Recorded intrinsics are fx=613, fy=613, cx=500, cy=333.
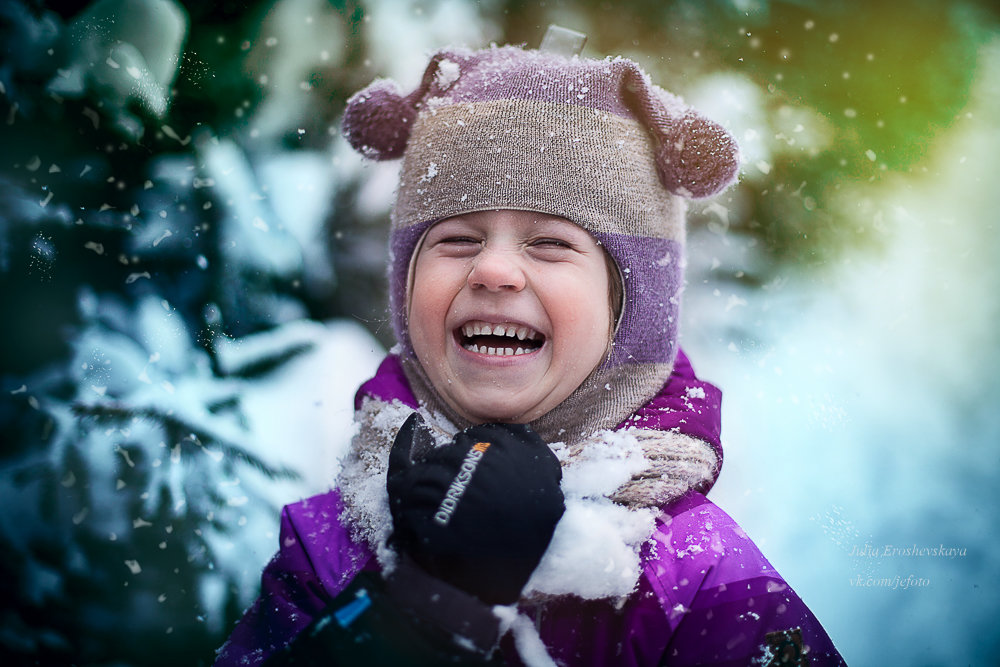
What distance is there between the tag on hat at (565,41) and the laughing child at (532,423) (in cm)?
6

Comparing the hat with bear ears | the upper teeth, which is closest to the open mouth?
the upper teeth

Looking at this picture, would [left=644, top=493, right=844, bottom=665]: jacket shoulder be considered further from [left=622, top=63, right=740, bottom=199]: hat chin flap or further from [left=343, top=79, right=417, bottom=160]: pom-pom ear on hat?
[left=343, top=79, right=417, bottom=160]: pom-pom ear on hat

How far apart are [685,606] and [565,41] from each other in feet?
3.08

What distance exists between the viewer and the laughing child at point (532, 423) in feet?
2.34

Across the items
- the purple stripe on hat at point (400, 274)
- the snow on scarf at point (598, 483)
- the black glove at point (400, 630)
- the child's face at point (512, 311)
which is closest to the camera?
the black glove at point (400, 630)

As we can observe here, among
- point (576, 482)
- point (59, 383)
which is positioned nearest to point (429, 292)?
point (576, 482)

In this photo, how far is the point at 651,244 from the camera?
3.21 feet

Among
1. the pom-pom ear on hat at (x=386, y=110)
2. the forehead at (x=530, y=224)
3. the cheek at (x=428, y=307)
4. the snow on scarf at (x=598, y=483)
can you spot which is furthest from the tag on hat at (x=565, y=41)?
the snow on scarf at (x=598, y=483)

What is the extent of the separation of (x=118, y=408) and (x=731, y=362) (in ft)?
4.11

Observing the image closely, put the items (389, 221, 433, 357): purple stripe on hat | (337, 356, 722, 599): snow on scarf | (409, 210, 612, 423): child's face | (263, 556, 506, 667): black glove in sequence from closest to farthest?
(263, 556, 506, 667): black glove, (337, 356, 722, 599): snow on scarf, (409, 210, 612, 423): child's face, (389, 221, 433, 357): purple stripe on hat

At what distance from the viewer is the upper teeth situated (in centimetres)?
91

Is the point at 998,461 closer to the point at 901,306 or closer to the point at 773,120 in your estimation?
the point at 901,306

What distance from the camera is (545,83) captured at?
0.99 metres

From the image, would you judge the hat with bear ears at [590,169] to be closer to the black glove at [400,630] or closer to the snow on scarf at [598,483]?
the snow on scarf at [598,483]
